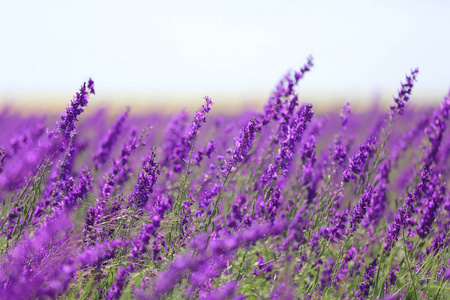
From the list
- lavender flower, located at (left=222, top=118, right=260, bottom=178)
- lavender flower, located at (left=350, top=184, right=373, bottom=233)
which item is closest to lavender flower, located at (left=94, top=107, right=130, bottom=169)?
lavender flower, located at (left=222, top=118, right=260, bottom=178)

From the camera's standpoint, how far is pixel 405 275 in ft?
12.3

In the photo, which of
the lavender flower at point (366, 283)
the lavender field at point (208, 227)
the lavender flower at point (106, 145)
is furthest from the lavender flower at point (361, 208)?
the lavender flower at point (106, 145)

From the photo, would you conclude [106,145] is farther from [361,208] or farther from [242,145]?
[361,208]

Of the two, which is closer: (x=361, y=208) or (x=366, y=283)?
(x=361, y=208)

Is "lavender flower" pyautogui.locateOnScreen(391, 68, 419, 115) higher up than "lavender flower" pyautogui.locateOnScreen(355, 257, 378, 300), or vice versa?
"lavender flower" pyautogui.locateOnScreen(391, 68, 419, 115)

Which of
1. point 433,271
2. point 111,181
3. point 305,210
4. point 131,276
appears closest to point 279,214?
point 305,210

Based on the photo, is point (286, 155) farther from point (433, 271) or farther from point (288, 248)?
point (433, 271)

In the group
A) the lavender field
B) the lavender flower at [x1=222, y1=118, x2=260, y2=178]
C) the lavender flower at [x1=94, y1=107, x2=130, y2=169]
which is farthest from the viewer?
the lavender flower at [x1=94, y1=107, x2=130, y2=169]

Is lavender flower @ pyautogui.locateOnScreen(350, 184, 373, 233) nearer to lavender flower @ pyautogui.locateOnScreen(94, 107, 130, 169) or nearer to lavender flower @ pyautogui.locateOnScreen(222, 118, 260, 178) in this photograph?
lavender flower @ pyautogui.locateOnScreen(222, 118, 260, 178)

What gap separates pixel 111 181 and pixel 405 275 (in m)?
2.19

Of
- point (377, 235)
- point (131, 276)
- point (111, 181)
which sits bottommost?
point (377, 235)

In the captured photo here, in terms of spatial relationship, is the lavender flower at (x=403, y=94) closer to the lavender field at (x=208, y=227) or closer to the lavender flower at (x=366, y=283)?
the lavender field at (x=208, y=227)

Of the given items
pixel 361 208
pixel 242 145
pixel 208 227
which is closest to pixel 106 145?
pixel 208 227

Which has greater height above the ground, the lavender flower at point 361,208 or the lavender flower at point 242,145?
the lavender flower at point 242,145
